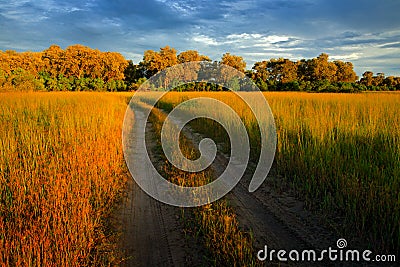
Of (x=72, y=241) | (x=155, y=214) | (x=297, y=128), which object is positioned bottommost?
(x=155, y=214)

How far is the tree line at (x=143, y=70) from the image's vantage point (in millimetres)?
40438

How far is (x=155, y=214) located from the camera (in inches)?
126

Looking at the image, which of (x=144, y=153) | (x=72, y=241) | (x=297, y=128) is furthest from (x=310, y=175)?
(x=144, y=153)

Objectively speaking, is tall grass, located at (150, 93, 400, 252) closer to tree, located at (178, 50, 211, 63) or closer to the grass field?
the grass field

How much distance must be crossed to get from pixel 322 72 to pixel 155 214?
58.8 m

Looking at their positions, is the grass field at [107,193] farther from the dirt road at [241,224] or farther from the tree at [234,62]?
the tree at [234,62]

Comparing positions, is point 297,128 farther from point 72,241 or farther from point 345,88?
point 345,88

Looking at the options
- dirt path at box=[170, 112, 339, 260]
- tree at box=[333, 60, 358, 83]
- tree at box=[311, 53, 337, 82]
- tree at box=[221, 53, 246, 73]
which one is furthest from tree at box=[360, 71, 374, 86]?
dirt path at box=[170, 112, 339, 260]

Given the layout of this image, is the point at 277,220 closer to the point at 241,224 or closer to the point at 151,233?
the point at 241,224

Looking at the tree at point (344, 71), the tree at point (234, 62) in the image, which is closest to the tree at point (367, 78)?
the tree at point (344, 71)

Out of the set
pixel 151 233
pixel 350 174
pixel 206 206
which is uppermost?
pixel 350 174

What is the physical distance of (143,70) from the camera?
58.2 m

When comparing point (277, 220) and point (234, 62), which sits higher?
point (234, 62)

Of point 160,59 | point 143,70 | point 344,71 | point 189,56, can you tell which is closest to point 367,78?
point 344,71
